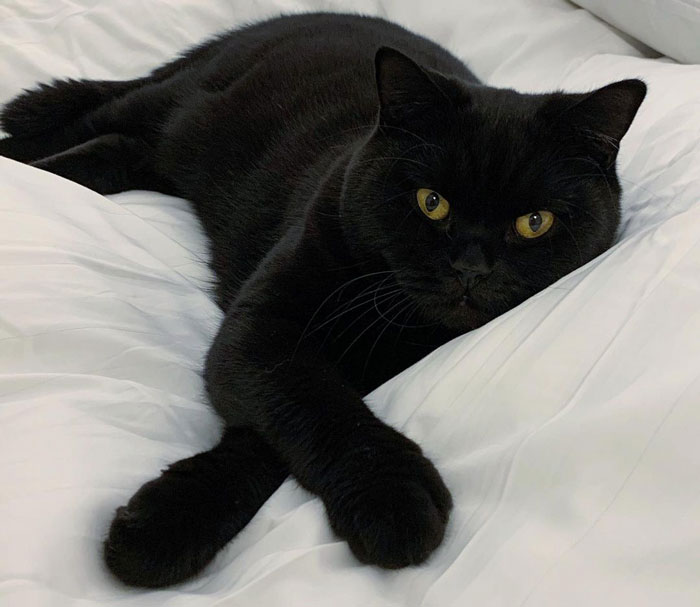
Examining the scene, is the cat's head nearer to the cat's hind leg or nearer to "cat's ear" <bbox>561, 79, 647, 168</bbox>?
"cat's ear" <bbox>561, 79, 647, 168</bbox>

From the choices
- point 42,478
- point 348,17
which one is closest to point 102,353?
point 42,478

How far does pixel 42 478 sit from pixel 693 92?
115 cm

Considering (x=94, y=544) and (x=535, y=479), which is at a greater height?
(x=535, y=479)

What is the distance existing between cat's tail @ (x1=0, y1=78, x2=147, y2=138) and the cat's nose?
121cm

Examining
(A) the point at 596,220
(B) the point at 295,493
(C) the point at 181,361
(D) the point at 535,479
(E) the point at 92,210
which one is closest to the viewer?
(D) the point at 535,479

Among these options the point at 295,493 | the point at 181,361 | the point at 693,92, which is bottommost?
the point at 181,361

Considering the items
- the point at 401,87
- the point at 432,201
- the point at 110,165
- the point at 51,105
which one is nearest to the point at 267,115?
the point at 110,165

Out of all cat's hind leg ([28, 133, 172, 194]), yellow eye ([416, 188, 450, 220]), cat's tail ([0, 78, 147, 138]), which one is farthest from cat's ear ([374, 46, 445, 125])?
cat's tail ([0, 78, 147, 138])

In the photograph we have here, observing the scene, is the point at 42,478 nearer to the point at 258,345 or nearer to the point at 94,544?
the point at 94,544

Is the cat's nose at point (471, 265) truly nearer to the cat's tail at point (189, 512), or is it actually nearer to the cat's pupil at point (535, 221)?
the cat's pupil at point (535, 221)

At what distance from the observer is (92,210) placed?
125 cm

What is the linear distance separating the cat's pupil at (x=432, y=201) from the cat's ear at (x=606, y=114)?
0.65ft

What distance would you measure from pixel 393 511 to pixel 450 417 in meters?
0.13

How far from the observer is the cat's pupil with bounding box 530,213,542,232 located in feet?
3.17
